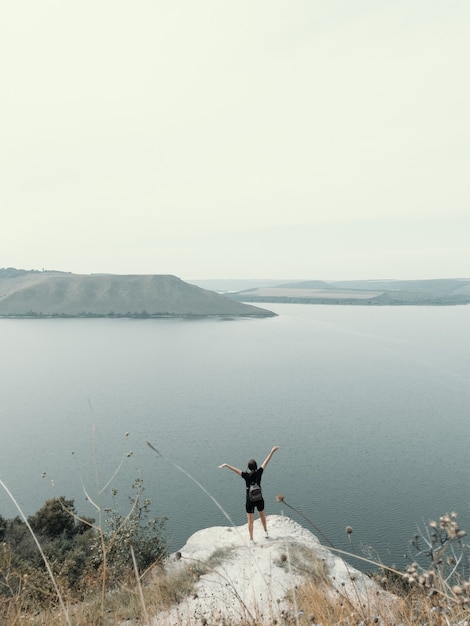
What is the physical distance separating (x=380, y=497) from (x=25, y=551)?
26311 mm

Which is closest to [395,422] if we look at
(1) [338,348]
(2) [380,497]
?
(2) [380,497]

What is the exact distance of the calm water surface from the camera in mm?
32094

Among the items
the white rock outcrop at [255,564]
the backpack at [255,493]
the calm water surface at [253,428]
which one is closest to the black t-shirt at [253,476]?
the backpack at [255,493]

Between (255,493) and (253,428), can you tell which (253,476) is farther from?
(253,428)

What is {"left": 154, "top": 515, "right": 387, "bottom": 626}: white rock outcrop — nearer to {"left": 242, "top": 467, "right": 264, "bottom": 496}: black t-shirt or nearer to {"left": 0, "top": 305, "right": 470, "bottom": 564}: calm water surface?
{"left": 242, "top": 467, "right": 264, "bottom": 496}: black t-shirt

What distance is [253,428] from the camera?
51375 mm

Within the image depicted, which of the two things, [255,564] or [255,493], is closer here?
[255,493]

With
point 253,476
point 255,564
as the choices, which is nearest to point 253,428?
point 255,564

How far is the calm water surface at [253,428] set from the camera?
105 ft

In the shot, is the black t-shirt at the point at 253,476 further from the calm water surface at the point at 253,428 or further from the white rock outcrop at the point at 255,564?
the calm water surface at the point at 253,428

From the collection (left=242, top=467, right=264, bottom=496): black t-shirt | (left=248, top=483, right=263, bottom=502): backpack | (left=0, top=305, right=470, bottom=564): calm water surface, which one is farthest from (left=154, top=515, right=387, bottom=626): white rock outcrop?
(left=0, top=305, right=470, bottom=564): calm water surface

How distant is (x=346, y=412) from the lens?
189 feet

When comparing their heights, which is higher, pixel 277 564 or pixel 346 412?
pixel 277 564

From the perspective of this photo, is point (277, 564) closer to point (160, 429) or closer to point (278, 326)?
point (160, 429)
